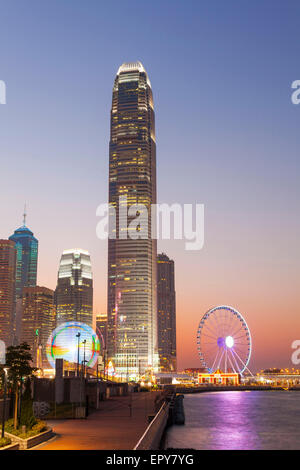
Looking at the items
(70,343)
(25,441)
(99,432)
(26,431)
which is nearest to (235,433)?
(99,432)

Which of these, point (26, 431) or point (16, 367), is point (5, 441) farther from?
point (16, 367)

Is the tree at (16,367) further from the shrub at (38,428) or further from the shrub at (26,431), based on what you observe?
the shrub at (26,431)

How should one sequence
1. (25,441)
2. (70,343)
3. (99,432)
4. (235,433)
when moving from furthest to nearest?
(70,343) → (235,433) → (99,432) → (25,441)

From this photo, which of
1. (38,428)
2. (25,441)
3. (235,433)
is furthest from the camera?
(235,433)

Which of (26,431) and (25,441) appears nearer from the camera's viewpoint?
(25,441)

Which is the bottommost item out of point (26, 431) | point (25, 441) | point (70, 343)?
point (25, 441)

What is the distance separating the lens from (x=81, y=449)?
32844mm

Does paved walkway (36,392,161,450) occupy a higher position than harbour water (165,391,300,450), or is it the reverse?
paved walkway (36,392,161,450)

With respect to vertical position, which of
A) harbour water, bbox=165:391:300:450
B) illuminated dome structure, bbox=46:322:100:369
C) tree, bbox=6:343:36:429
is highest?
illuminated dome structure, bbox=46:322:100:369

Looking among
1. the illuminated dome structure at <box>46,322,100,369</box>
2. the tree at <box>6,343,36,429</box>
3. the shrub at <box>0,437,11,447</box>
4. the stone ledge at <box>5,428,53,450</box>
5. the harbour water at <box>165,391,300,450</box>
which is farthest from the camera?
the illuminated dome structure at <box>46,322,100,369</box>

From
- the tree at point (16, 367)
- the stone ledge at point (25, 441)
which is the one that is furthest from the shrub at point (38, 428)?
the tree at point (16, 367)

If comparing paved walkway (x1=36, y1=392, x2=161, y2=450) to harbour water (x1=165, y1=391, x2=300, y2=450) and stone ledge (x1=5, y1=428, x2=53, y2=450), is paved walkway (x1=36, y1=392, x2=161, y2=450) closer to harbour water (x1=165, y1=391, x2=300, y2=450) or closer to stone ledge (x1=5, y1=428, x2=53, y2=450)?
stone ledge (x1=5, y1=428, x2=53, y2=450)

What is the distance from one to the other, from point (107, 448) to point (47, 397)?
38716mm

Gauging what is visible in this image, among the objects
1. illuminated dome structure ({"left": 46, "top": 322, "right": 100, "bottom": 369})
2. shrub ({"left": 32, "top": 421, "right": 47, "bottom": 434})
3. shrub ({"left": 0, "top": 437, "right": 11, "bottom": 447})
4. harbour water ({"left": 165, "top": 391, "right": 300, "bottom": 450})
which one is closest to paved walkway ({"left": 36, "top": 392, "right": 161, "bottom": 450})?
shrub ({"left": 32, "top": 421, "right": 47, "bottom": 434})
